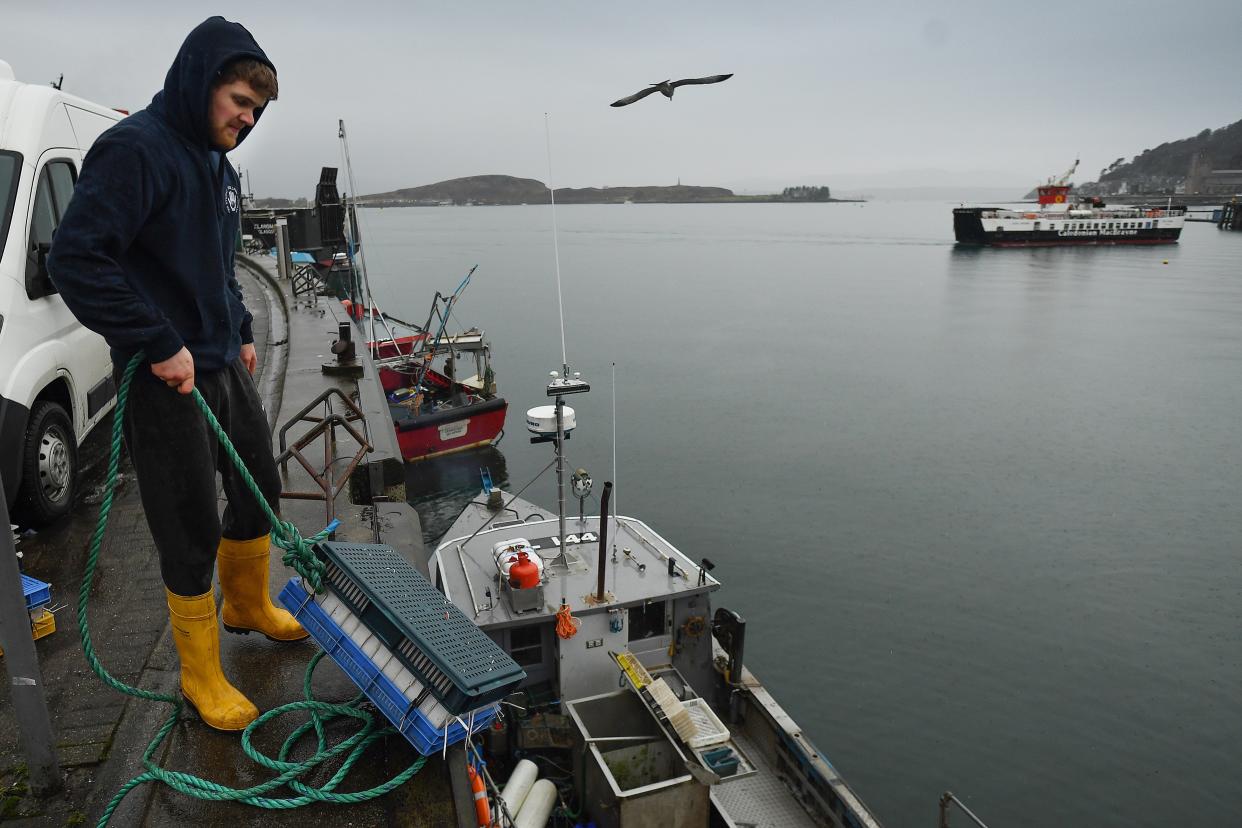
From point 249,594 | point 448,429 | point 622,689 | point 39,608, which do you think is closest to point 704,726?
point 622,689

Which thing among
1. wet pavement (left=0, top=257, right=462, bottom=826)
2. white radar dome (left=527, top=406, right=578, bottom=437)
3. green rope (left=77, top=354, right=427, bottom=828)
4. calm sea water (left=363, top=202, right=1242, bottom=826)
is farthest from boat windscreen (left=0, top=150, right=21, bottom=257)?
calm sea water (left=363, top=202, right=1242, bottom=826)

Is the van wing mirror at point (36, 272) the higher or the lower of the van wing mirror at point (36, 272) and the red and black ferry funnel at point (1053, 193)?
the lower

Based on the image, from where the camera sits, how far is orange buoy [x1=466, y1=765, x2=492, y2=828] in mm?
3025

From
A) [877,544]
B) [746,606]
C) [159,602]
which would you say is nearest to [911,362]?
[877,544]

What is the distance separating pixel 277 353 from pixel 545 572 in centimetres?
682

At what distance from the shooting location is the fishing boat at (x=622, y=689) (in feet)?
22.2

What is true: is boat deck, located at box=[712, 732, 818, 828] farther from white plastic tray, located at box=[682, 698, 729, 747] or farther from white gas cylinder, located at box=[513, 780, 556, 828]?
white gas cylinder, located at box=[513, 780, 556, 828]

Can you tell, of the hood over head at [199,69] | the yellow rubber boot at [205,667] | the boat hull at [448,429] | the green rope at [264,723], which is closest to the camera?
the hood over head at [199,69]

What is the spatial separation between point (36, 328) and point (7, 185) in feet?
3.06

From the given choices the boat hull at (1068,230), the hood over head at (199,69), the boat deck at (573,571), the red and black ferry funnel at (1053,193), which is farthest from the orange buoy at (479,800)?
the red and black ferry funnel at (1053,193)

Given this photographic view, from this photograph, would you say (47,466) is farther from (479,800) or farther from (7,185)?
(479,800)

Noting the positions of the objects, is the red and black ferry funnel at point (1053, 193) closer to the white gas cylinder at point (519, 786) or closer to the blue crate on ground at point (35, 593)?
the white gas cylinder at point (519, 786)

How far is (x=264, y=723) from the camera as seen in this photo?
355cm

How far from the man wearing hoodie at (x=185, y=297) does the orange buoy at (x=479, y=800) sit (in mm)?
1095
